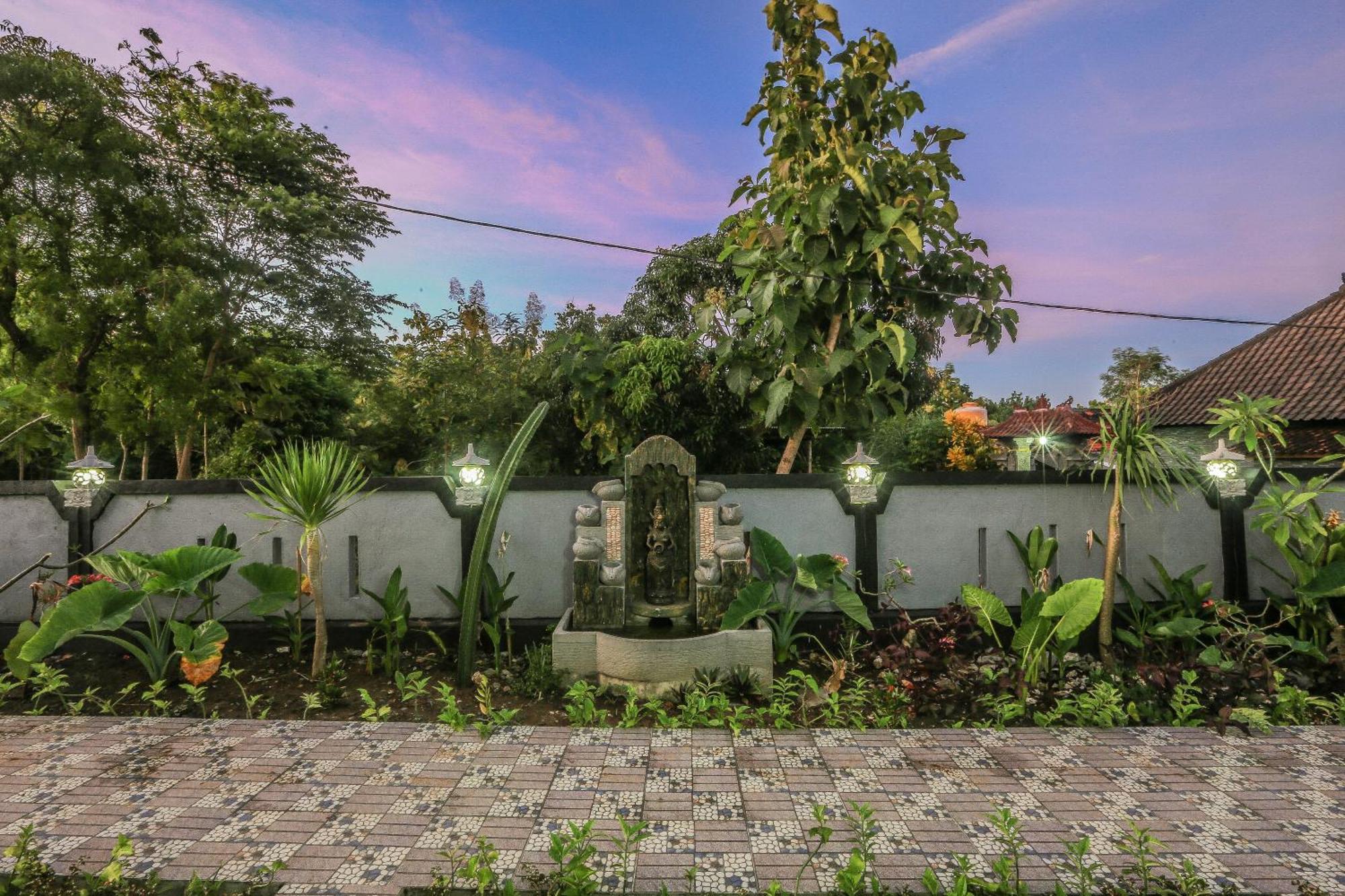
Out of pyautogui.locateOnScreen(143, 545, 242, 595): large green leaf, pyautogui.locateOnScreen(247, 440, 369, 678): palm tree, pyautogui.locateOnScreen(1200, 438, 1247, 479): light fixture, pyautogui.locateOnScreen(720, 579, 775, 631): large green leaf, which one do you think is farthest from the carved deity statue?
pyautogui.locateOnScreen(1200, 438, 1247, 479): light fixture

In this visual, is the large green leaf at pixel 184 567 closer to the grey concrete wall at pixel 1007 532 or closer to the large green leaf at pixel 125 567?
the large green leaf at pixel 125 567

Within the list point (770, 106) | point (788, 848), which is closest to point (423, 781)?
point (788, 848)

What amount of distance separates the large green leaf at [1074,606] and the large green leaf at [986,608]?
0.26m

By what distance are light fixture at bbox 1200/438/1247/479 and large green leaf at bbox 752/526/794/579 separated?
356 cm

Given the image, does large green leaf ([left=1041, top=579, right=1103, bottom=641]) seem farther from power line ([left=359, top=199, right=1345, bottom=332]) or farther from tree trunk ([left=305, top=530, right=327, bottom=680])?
tree trunk ([left=305, top=530, right=327, bottom=680])

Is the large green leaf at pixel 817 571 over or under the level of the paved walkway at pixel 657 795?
over

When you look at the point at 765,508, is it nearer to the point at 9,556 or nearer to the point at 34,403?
the point at 9,556

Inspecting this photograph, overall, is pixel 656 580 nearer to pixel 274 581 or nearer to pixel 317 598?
pixel 317 598

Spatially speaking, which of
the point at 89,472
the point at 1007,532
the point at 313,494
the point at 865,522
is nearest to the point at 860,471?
the point at 865,522

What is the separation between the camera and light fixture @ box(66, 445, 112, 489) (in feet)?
15.9

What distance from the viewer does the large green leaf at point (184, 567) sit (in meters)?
3.85

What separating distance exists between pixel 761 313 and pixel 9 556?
6.78 m

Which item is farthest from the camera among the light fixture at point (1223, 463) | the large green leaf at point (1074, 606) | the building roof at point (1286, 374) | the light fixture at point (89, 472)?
the building roof at point (1286, 374)

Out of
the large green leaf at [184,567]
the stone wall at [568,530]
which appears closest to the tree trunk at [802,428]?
the stone wall at [568,530]
